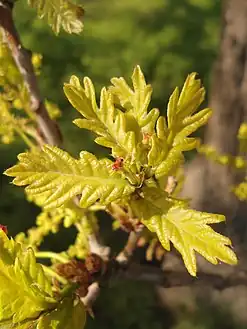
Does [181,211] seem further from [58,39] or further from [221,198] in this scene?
[58,39]

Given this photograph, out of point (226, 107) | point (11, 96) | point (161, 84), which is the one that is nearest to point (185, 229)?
point (11, 96)

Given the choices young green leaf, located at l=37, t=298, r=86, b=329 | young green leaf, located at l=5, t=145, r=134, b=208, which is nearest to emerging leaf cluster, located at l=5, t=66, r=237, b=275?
young green leaf, located at l=5, t=145, r=134, b=208

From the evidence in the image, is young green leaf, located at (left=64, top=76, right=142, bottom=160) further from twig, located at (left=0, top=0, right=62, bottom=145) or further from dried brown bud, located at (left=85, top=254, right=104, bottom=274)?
dried brown bud, located at (left=85, top=254, right=104, bottom=274)

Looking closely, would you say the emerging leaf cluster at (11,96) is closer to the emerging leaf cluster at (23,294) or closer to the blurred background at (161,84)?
the emerging leaf cluster at (23,294)

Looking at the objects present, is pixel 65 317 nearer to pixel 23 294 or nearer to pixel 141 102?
pixel 23 294

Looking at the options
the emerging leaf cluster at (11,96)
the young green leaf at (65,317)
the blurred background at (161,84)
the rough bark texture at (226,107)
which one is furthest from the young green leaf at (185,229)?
the rough bark texture at (226,107)
